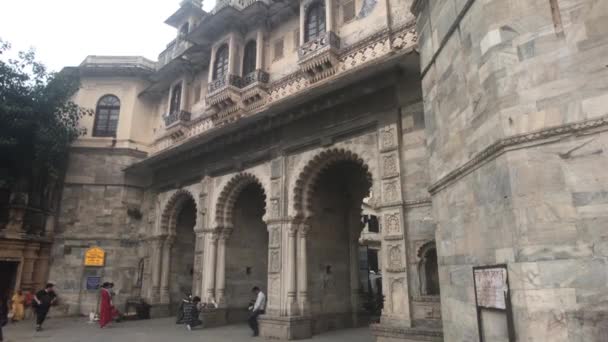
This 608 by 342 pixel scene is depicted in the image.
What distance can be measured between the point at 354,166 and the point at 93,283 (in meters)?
11.3

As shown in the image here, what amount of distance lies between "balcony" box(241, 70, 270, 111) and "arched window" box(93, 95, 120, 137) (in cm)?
762

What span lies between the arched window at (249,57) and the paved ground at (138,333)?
8318 millimetres

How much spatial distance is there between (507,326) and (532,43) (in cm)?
286

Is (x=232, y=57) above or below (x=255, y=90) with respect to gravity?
above

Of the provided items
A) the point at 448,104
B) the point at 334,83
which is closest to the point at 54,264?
the point at 334,83

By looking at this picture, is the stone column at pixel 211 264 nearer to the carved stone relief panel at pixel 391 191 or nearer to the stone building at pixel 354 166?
the stone building at pixel 354 166

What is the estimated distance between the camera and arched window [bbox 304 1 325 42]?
457 inches

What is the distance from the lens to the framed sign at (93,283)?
50.7 feet

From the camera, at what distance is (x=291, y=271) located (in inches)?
399

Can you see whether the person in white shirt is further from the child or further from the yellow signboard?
the yellow signboard

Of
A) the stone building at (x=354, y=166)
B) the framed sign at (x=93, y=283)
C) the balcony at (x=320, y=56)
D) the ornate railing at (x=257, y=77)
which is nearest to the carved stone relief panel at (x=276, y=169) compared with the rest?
the stone building at (x=354, y=166)

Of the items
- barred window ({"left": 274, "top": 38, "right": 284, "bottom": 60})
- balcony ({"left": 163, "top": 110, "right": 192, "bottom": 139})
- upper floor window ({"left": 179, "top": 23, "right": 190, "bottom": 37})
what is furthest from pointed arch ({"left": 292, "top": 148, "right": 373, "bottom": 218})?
upper floor window ({"left": 179, "top": 23, "right": 190, "bottom": 37})

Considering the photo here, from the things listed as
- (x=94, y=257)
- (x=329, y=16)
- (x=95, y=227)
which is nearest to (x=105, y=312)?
(x=94, y=257)

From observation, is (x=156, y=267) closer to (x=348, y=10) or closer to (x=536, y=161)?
(x=348, y=10)
